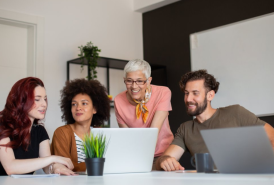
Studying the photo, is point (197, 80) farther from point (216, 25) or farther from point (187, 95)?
point (216, 25)

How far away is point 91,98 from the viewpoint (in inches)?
117

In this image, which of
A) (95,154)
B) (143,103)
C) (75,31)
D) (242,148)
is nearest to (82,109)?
(143,103)

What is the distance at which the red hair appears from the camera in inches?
84.1

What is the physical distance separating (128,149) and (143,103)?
0.95m

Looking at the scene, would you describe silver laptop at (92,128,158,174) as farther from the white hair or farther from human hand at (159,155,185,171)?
the white hair

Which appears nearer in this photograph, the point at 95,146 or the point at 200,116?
the point at 95,146

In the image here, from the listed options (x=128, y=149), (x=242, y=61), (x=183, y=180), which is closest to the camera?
(x=183, y=180)

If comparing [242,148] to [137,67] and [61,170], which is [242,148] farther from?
[137,67]

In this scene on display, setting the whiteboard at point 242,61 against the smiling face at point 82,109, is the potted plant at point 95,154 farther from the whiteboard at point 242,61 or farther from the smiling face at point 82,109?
the whiteboard at point 242,61

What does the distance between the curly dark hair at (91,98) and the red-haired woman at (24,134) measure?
60 cm

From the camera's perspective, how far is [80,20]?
467 cm

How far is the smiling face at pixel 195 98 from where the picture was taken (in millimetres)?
2590

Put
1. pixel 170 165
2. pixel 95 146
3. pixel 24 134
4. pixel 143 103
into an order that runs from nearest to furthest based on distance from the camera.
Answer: pixel 95 146
pixel 170 165
pixel 24 134
pixel 143 103

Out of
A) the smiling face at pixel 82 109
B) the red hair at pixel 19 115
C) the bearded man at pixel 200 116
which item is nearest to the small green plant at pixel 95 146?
the red hair at pixel 19 115
